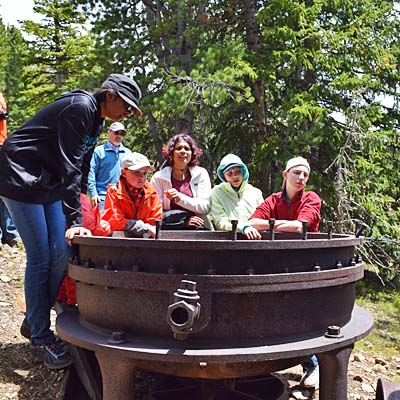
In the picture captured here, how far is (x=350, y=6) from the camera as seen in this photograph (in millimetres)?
9398

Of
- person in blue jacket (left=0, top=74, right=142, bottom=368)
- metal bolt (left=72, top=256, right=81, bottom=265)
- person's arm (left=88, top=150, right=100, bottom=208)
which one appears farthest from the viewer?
person's arm (left=88, top=150, right=100, bottom=208)

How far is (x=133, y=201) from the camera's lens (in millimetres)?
3635

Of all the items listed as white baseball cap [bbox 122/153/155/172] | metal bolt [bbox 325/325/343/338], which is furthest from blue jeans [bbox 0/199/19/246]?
metal bolt [bbox 325/325/343/338]

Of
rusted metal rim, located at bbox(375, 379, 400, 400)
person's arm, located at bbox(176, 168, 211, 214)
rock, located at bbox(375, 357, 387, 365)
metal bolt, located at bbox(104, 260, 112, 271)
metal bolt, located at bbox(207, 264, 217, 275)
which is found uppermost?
person's arm, located at bbox(176, 168, 211, 214)

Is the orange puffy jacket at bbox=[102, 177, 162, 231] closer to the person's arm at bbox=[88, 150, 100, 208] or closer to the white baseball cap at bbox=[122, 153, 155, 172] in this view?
the white baseball cap at bbox=[122, 153, 155, 172]

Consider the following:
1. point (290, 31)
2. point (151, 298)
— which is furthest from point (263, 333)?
point (290, 31)

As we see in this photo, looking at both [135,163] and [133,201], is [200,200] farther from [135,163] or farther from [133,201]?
[135,163]

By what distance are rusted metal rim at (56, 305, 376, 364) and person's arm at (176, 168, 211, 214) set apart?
182 cm

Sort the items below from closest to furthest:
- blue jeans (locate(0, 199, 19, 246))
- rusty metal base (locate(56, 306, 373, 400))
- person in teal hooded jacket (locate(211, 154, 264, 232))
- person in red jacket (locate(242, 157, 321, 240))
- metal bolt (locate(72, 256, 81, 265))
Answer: rusty metal base (locate(56, 306, 373, 400)) < metal bolt (locate(72, 256, 81, 265)) < person in red jacket (locate(242, 157, 321, 240)) < person in teal hooded jacket (locate(211, 154, 264, 232)) < blue jeans (locate(0, 199, 19, 246))

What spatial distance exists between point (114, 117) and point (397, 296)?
6.99 meters

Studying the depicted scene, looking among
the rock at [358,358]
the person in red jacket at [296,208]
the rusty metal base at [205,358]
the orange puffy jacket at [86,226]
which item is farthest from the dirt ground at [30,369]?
the rusty metal base at [205,358]

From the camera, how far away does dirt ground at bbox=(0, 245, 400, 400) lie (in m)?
3.14

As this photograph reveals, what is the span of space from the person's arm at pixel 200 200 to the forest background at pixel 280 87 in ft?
13.2

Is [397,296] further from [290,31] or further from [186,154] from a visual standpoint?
[186,154]
